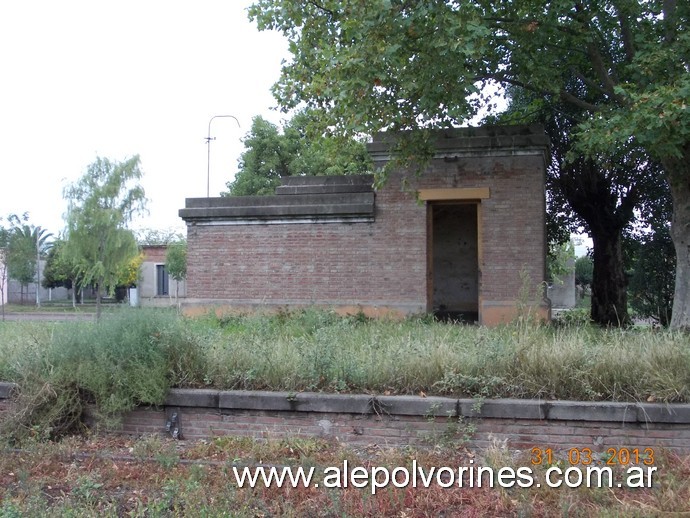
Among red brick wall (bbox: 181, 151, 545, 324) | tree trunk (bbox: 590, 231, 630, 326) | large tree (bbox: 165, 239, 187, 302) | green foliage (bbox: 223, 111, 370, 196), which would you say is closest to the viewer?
red brick wall (bbox: 181, 151, 545, 324)

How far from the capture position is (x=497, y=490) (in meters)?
5.04

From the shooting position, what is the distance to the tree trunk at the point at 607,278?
17797mm

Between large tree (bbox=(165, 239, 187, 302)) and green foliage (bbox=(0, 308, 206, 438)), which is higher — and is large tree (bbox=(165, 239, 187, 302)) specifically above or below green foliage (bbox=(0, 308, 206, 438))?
above

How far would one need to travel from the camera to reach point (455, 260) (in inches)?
677

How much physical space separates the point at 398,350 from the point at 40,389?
3.71 meters

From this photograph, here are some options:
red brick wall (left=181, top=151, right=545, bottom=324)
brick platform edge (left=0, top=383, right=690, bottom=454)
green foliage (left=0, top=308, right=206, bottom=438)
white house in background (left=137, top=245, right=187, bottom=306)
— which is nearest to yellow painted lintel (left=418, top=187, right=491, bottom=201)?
red brick wall (left=181, top=151, right=545, bottom=324)

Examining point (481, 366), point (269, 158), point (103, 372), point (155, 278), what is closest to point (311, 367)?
point (481, 366)

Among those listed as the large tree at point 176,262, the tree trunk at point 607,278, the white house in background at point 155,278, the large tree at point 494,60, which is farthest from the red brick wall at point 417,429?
the white house in background at point 155,278

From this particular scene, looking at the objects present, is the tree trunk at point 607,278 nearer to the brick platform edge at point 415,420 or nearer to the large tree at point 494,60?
the large tree at point 494,60

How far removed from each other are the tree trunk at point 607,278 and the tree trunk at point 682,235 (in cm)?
674

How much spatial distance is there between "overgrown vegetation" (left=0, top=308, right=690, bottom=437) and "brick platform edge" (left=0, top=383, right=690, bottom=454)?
22 cm

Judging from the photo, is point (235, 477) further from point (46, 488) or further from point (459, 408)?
point (459, 408)

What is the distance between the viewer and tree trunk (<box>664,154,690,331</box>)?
10914 mm

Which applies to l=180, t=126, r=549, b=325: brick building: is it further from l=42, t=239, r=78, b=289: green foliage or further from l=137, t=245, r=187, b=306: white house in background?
l=42, t=239, r=78, b=289: green foliage
